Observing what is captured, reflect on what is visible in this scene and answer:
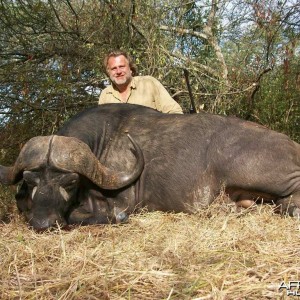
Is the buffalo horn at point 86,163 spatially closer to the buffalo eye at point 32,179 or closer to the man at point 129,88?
the buffalo eye at point 32,179

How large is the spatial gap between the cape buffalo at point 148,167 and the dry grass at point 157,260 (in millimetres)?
334

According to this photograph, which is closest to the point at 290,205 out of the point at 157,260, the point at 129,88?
the point at 157,260

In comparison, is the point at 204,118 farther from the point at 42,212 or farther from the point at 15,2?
the point at 15,2

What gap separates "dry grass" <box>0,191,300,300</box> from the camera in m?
2.12

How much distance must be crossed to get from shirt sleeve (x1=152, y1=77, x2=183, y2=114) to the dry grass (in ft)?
6.59

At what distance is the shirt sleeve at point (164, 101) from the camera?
530 centimetres

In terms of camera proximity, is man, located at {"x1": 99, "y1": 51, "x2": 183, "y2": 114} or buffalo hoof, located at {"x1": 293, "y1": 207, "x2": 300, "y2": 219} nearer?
buffalo hoof, located at {"x1": 293, "y1": 207, "x2": 300, "y2": 219}

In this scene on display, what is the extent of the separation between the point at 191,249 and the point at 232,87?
12.6 feet

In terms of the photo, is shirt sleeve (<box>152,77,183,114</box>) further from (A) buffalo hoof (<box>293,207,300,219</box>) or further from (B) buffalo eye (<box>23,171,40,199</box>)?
(B) buffalo eye (<box>23,171,40,199</box>)

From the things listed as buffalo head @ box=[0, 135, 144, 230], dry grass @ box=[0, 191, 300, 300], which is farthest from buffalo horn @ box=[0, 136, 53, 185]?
dry grass @ box=[0, 191, 300, 300]

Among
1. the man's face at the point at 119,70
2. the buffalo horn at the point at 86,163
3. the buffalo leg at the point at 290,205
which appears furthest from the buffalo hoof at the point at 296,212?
the man's face at the point at 119,70

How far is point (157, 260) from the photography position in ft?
8.20

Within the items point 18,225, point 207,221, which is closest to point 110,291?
point 207,221

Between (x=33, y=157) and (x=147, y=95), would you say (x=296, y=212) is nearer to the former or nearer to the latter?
(x=33, y=157)
